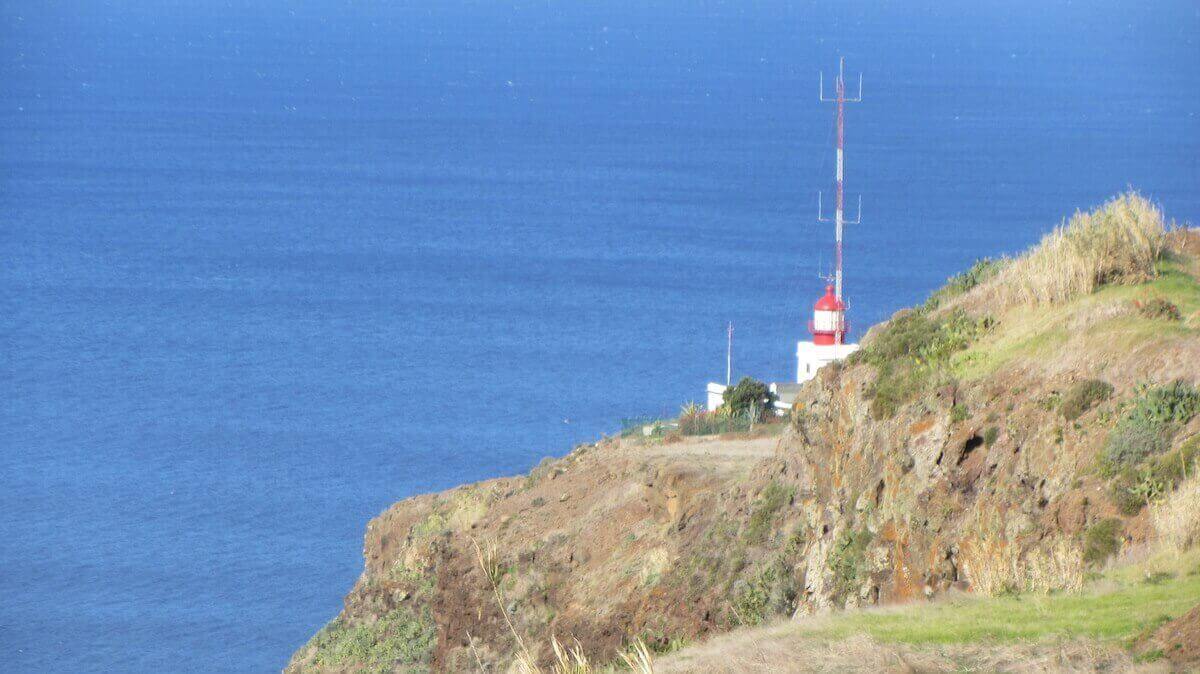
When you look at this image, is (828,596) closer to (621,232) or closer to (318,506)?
(318,506)

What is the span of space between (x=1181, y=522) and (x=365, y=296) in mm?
92274

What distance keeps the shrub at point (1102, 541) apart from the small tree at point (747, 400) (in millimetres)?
15765

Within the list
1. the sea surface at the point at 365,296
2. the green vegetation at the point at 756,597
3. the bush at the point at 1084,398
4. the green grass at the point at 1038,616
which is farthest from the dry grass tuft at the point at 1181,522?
the sea surface at the point at 365,296

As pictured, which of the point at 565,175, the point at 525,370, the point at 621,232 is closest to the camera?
the point at 525,370

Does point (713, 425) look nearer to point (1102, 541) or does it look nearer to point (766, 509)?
point (766, 509)

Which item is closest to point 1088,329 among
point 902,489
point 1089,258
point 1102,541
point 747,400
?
point 1089,258

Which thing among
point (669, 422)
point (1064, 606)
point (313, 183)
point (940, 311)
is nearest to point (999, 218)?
point (313, 183)

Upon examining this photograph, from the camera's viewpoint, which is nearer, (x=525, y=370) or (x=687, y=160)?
(x=525, y=370)

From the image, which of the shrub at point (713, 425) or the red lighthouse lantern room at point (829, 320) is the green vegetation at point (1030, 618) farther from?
the red lighthouse lantern room at point (829, 320)

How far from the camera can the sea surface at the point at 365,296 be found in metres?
65.6

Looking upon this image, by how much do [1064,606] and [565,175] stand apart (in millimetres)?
130281

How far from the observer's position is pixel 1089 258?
1877 cm

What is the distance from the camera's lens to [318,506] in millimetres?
69938

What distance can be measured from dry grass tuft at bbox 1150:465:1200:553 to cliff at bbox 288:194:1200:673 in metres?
0.20
